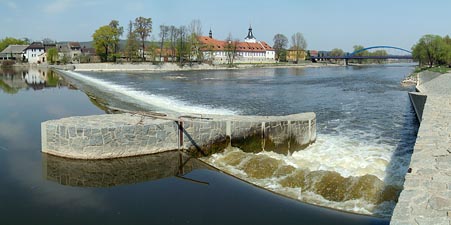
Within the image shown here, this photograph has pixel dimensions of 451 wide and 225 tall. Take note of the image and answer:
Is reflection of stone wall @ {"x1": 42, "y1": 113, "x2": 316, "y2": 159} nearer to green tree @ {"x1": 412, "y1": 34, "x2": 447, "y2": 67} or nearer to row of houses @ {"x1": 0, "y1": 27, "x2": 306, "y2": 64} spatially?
green tree @ {"x1": 412, "y1": 34, "x2": 447, "y2": 67}

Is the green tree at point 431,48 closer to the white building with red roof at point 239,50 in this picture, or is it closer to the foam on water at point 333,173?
the white building with red roof at point 239,50

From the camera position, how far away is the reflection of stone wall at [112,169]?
9.82 meters

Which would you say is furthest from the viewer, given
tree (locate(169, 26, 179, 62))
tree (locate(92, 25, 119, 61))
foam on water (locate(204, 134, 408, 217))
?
tree (locate(169, 26, 179, 62))

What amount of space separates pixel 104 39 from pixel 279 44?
8328 cm

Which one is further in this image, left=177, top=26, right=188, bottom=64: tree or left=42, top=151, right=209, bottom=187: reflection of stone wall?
left=177, top=26, right=188, bottom=64: tree

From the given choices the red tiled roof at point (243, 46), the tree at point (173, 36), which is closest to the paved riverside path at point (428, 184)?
the tree at point (173, 36)

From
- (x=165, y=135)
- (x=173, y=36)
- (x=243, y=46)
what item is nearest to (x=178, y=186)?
(x=165, y=135)

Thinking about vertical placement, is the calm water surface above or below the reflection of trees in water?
below

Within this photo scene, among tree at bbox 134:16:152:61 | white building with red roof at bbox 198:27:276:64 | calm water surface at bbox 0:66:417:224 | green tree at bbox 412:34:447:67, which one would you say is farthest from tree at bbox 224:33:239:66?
calm water surface at bbox 0:66:417:224

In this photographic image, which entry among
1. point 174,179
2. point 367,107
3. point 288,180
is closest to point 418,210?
point 288,180

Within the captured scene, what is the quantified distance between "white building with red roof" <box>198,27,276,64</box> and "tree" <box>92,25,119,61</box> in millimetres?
29840

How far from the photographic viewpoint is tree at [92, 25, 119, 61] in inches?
3588

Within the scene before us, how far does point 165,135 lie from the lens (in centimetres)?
1198

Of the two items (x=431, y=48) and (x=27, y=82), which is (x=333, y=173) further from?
(x=431, y=48)
